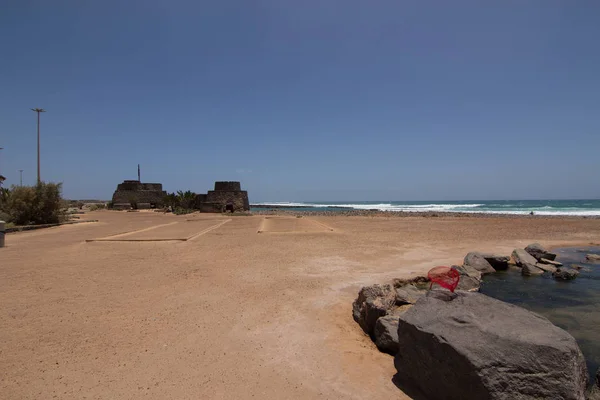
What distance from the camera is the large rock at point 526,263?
9469 millimetres

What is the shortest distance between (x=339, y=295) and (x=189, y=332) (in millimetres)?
2932

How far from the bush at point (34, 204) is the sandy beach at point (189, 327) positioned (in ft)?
36.7

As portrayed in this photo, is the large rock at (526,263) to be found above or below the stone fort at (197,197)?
below

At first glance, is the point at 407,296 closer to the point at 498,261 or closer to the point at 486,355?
the point at 486,355

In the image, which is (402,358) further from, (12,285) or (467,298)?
(12,285)

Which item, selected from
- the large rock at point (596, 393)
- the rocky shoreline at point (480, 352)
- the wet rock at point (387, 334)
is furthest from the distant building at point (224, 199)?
the large rock at point (596, 393)

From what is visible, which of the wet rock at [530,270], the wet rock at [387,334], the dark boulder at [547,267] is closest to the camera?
the wet rock at [387,334]

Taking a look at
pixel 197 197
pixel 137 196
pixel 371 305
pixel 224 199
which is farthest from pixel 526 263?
pixel 137 196

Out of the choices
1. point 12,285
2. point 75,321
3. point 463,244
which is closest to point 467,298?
point 75,321

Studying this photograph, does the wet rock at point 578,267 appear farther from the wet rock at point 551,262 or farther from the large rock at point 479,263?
the large rock at point 479,263

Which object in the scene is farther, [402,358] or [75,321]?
[75,321]

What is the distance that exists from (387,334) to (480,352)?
150 cm

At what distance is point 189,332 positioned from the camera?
4727 millimetres

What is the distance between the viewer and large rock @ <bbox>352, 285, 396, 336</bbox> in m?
4.88
